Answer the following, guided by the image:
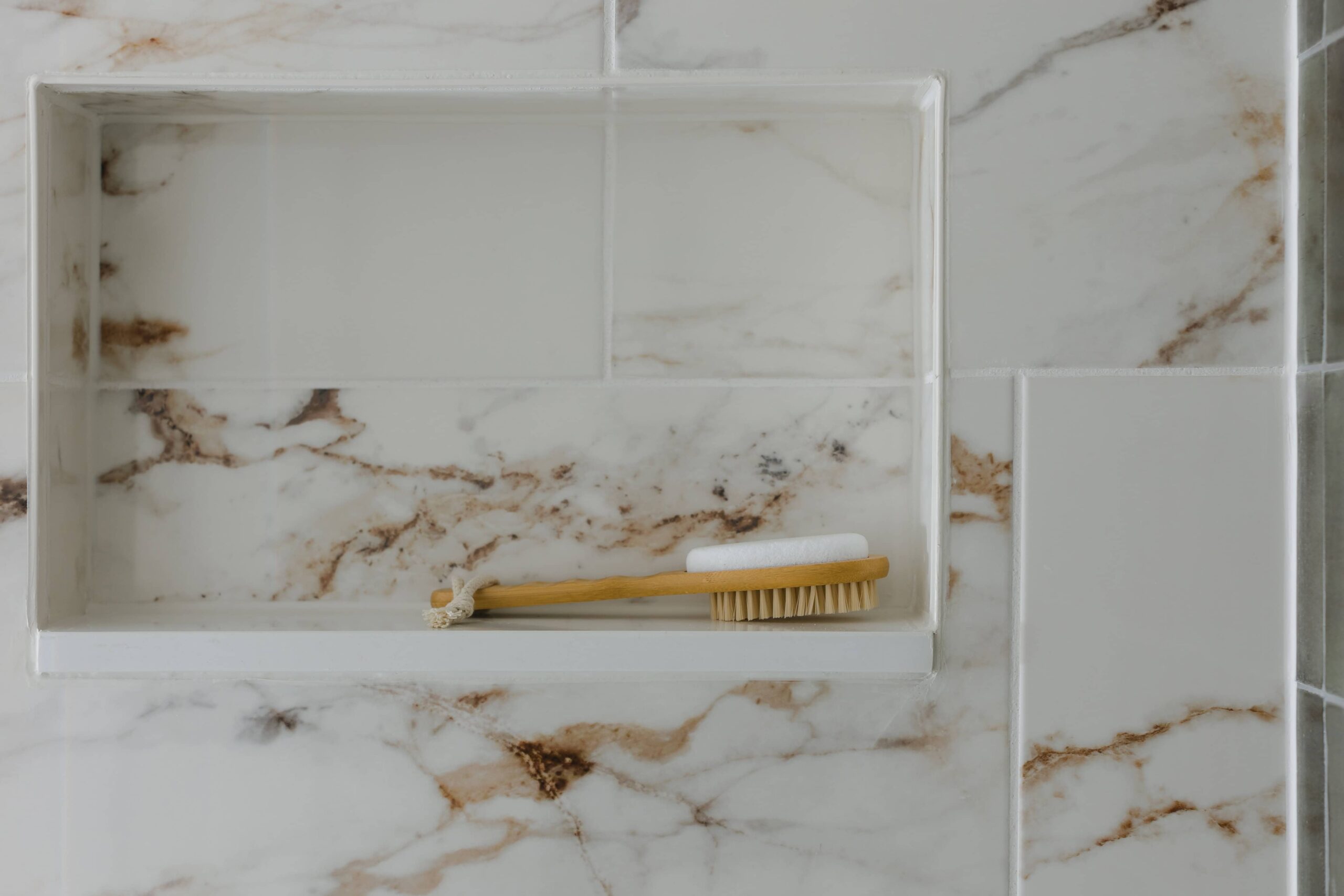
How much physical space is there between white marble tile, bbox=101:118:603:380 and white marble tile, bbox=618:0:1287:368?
244 mm

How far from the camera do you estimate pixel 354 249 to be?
75cm

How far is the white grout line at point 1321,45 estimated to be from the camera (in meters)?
0.64

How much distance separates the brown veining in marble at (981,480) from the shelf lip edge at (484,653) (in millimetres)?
93

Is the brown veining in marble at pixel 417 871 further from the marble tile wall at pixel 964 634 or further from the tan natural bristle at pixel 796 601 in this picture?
the tan natural bristle at pixel 796 601

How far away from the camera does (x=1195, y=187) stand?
0.68 meters

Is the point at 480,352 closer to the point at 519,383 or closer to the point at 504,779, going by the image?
the point at 519,383

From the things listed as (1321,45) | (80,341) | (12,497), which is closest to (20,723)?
(12,497)

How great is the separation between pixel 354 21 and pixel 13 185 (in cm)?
28

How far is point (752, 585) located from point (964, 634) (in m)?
0.16

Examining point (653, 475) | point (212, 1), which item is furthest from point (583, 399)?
point (212, 1)

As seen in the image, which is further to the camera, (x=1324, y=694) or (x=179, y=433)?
(x=179, y=433)

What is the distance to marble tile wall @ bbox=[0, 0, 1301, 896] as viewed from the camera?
676 millimetres

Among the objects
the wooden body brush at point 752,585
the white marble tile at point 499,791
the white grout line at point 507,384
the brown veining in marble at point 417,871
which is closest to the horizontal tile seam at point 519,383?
the white grout line at point 507,384

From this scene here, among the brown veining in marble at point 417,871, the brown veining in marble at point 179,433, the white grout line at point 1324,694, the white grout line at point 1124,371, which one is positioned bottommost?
the brown veining in marble at point 417,871
